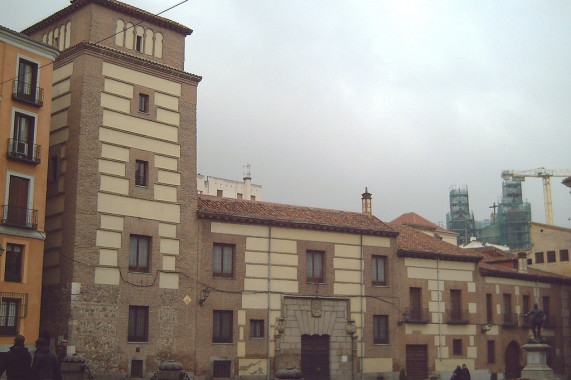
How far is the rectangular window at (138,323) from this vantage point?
31.5 meters

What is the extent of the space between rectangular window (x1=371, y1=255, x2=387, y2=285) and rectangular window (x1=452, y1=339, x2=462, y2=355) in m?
6.12

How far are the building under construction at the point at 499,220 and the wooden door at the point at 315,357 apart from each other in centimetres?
6811

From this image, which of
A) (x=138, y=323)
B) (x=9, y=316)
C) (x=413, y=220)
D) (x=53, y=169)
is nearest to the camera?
(x=9, y=316)

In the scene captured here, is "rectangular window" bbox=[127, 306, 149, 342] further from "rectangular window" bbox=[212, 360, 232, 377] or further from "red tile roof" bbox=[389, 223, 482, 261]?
"red tile roof" bbox=[389, 223, 482, 261]

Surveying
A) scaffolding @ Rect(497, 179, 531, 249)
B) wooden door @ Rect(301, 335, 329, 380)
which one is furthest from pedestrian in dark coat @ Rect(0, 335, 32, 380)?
scaffolding @ Rect(497, 179, 531, 249)

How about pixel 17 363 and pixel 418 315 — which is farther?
pixel 418 315

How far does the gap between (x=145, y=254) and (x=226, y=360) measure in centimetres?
644

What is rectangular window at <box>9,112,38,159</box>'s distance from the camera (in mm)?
28906

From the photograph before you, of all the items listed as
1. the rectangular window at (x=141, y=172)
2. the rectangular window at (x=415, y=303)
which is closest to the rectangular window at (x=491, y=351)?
the rectangular window at (x=415, y=303)

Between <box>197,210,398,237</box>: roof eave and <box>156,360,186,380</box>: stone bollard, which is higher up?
<box>197,210,398,237</box>: roof eave

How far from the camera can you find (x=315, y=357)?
3747 cm

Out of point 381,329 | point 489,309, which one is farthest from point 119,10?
point 489,309

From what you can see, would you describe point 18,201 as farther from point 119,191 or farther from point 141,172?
point 141,172

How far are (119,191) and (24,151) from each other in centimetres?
448
